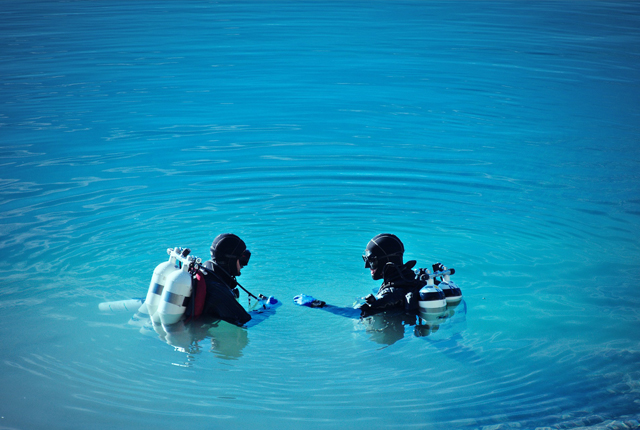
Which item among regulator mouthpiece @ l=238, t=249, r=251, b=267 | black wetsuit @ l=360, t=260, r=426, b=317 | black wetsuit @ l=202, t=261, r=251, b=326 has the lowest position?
black wetsuit @ l=202, t=261, r=251, b=326

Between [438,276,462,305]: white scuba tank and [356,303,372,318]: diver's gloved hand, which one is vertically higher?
[438,276,462,305]: white scuba tank

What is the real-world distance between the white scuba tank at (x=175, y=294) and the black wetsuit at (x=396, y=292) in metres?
1.59

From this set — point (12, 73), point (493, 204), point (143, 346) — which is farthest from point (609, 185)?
point (12, 73)

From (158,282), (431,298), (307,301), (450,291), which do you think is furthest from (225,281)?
(450,291)

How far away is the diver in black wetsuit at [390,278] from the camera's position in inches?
227

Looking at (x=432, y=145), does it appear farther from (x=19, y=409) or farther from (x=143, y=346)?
(x=19, y=409)

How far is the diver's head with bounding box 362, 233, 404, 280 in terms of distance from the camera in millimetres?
5902

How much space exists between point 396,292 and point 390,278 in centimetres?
17

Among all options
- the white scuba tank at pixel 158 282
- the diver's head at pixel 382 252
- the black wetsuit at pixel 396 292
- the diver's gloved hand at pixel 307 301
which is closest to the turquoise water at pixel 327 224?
the diver's gloved hand at pixel 307 301

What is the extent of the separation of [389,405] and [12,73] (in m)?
16.5

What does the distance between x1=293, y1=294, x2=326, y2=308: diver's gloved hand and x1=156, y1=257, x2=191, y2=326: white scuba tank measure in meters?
1.20

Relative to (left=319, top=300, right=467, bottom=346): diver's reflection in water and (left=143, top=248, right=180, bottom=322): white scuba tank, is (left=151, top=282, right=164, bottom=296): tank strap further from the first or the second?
(left=319, top=300, right=467, bottom=346): diver's reflection in water

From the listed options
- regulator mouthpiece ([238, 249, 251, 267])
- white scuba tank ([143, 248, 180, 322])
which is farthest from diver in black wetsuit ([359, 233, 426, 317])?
white scuba tank ([143, 248, 180, 322])

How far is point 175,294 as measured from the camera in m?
5.44
